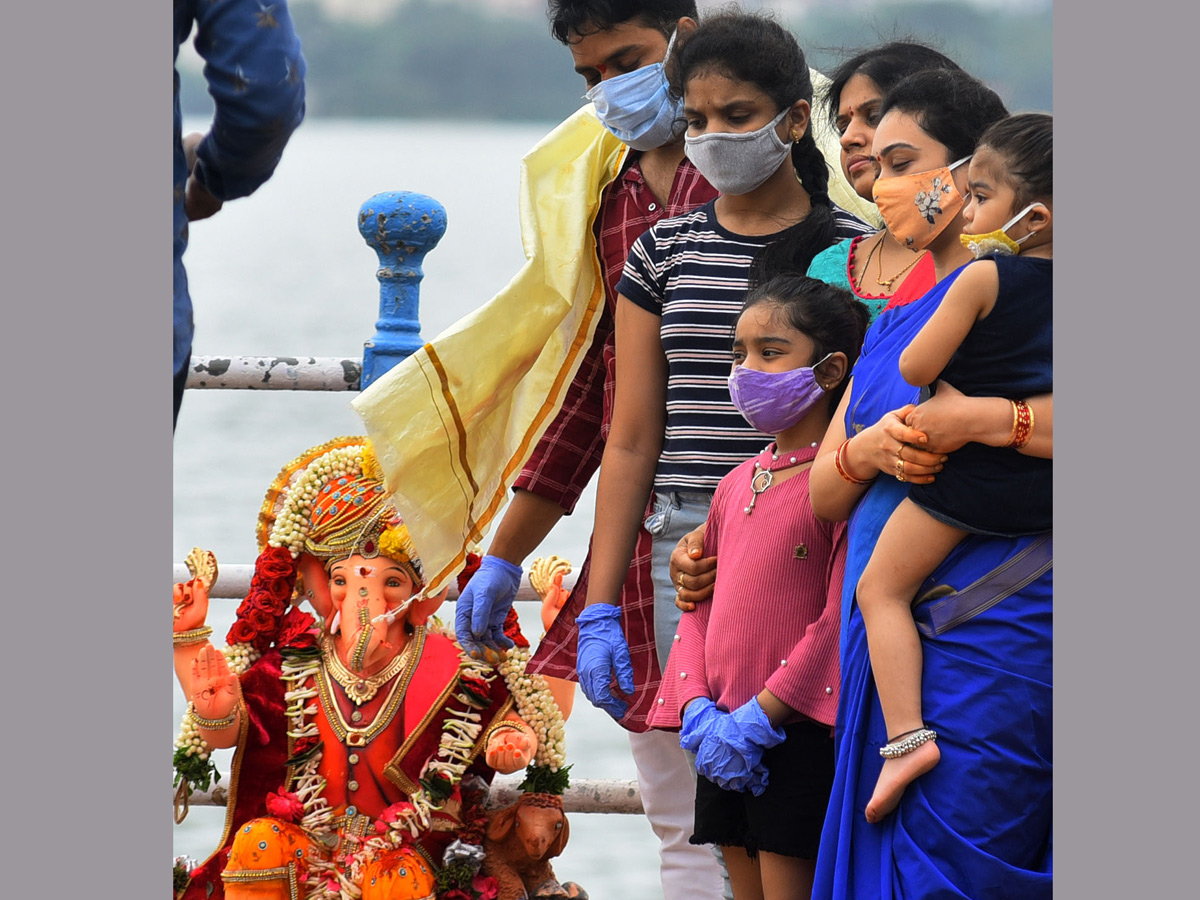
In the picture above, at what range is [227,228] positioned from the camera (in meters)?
26.5

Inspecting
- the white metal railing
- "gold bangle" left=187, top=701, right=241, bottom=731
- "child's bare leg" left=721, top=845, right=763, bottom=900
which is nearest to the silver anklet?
"child's bare leg" left=721, top=845, right=763, bottom=900

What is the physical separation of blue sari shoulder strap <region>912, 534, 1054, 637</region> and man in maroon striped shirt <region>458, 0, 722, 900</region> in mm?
847

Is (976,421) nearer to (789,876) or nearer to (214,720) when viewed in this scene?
(789,876)

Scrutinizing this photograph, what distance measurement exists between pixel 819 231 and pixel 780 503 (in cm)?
51

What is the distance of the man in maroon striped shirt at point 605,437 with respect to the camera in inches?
117

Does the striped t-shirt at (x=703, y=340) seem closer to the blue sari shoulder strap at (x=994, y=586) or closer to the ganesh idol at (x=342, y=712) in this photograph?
the blue sari shoulder strap at (x=994, y=586)

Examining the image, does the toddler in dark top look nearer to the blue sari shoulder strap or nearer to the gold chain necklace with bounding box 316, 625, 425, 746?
the blue sari shoulder strap

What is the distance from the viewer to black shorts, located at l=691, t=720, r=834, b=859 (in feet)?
7.80

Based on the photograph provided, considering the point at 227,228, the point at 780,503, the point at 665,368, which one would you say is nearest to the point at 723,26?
the point at 665,368

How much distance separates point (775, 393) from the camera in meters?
2.47

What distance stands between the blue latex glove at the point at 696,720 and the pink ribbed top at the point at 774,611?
3 centimetres

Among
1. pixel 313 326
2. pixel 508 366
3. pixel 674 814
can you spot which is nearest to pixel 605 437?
pixel 508 366

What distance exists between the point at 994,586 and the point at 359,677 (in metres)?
1.76

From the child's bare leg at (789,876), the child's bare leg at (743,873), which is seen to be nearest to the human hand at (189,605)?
the child's bare leg at (743,873)
